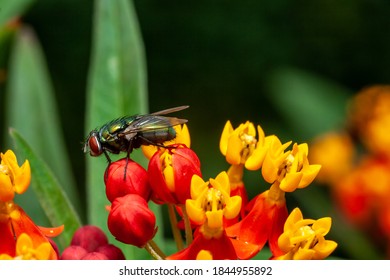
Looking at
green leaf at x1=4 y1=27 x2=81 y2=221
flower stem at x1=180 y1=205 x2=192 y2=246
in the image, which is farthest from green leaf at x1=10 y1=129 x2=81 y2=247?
green leaf at x1=4 y1=27 x2=81 y2=221

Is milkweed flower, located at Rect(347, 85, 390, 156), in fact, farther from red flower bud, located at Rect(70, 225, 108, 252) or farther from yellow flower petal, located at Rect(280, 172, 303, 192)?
red flower bud, located at Rect(70, 225, 108, 252)

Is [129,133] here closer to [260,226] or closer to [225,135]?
[225,135]

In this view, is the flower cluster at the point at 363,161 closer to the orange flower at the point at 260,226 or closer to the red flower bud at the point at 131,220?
the orange flower at the point at 260,226

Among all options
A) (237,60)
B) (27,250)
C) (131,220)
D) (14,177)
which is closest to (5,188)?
(14,177)

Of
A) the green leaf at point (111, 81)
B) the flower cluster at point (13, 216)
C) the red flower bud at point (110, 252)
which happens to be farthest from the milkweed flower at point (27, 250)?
the green leaf at point (111, 81)
